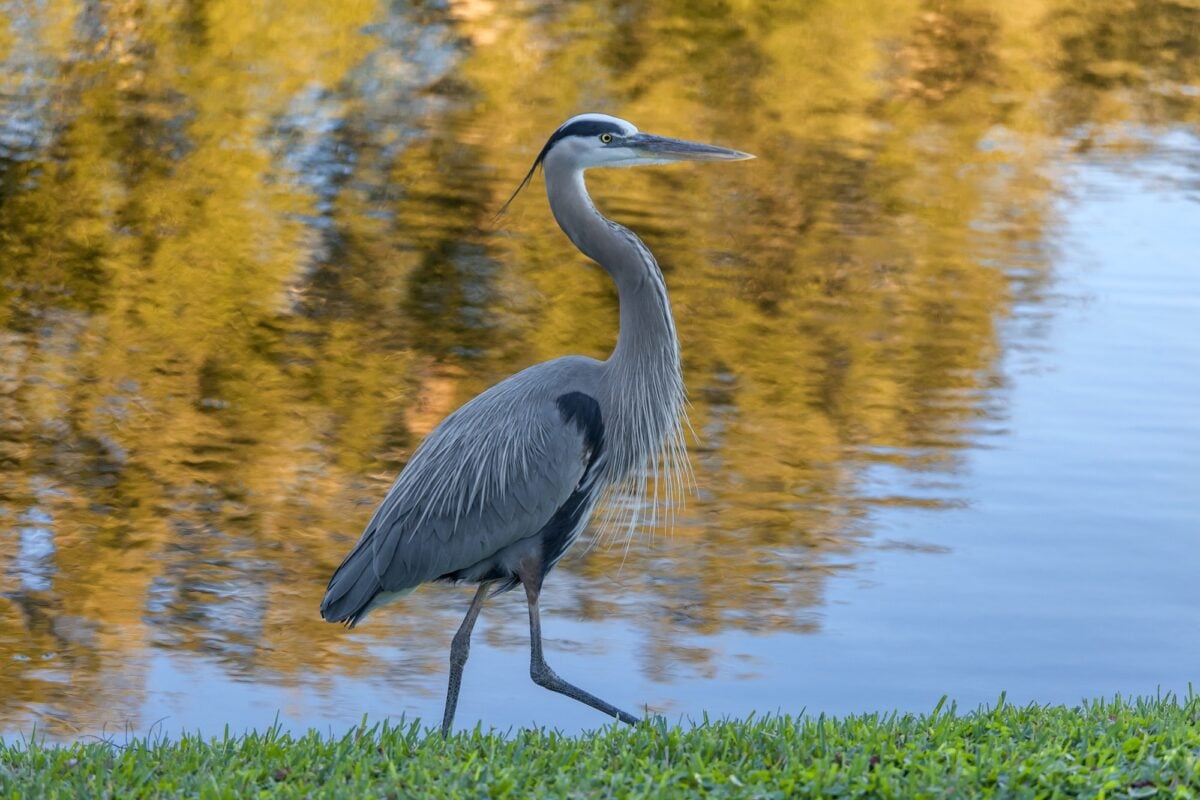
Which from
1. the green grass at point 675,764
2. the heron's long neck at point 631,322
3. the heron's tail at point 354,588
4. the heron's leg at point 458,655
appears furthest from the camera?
the heron's long neck at point 631,322

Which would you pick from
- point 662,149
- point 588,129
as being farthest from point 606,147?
point 662,149

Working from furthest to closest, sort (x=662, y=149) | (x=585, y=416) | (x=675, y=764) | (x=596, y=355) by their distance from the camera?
(x=596, y=355) → (x=662, y=149) → (x=585, y=416) → (x=675, y=764)

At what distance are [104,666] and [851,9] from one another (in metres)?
Answer: 21.9

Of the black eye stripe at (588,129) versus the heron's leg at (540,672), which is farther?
the black eye stripe at (588,129)

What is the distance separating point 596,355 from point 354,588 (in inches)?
229

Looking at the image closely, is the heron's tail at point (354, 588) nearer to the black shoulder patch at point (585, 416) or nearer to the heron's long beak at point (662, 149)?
the black shoulder patch at point (585, 416)

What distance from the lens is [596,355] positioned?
11.9 meters

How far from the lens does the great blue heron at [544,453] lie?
246 inches

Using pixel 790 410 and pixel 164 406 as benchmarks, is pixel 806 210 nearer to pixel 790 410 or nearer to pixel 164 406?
pixel 790 410

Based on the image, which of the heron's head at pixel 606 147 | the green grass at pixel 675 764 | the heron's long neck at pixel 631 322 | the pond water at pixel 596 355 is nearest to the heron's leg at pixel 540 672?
the green grass at pixel 675 764

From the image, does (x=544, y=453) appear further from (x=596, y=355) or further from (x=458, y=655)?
(x=596, y=355)

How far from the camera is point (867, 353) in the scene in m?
12.4

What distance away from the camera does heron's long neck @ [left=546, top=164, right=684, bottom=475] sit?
645 cm

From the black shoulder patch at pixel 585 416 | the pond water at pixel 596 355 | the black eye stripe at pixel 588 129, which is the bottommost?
the pond water at pixel 596 355
